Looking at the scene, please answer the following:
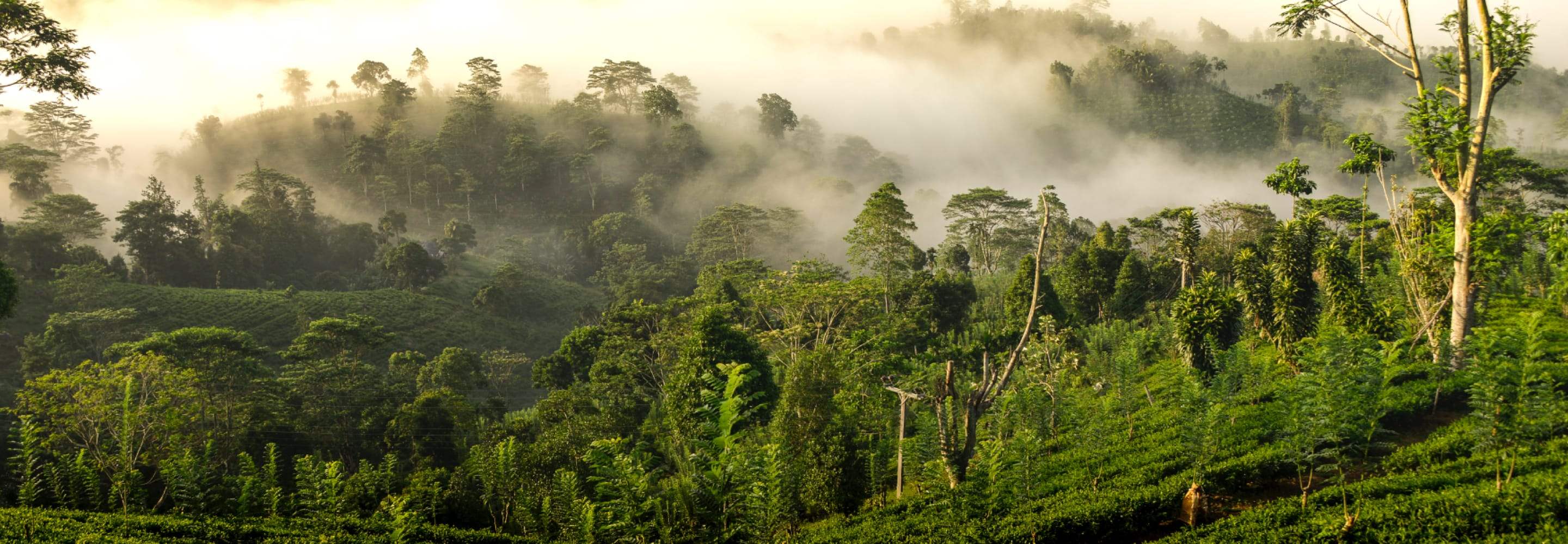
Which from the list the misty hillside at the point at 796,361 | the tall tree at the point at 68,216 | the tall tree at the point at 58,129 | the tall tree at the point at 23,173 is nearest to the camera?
the misty hillside at the point at 796,361

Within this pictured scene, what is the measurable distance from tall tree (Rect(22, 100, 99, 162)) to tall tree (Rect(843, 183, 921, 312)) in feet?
304

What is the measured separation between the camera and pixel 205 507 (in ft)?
65.2

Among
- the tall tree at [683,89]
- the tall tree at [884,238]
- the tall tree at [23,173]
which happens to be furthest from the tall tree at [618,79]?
the tall tree at [884,238]

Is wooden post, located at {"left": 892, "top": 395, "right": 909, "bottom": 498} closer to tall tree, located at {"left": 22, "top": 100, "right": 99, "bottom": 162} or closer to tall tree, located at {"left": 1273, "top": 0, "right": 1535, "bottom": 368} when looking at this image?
tall tree, located at {"left": 1273, "top": 0, "right": 1535, "bottom": 368}

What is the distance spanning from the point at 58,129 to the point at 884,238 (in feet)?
312

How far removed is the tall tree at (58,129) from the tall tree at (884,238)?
92.6 m

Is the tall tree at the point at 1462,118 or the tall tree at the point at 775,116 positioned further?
the tall tree at the point at 775,116

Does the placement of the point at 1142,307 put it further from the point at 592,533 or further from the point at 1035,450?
the point at 592,533

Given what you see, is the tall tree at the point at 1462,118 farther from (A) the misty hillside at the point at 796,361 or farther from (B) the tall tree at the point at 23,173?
(B) the tall tree at the point at 23,173

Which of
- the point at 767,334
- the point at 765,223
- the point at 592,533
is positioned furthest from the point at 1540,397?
the point at 765,223

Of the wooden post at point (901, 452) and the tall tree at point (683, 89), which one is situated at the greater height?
the tall tree at point (683, 89)

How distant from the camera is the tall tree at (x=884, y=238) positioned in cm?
3409

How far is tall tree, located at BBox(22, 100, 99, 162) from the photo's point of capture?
83.4 metres

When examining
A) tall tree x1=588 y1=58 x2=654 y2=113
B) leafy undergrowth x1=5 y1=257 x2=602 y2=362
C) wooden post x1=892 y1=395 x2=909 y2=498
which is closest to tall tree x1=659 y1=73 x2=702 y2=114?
tall tree x1=588 y1=58 x2=654 y2=113
